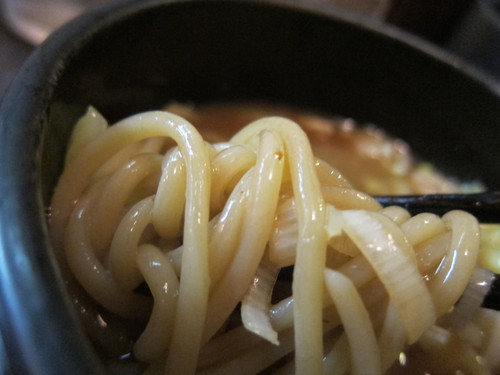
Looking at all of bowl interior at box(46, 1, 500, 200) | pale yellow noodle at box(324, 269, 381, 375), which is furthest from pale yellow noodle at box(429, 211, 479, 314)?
bowl interior at box(46, 1, 500, 200)

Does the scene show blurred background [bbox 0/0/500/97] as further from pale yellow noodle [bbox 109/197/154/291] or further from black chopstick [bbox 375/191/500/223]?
pale yellow noodle [bbox 109/197/154/291]

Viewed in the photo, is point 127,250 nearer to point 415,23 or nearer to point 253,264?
point 253,264

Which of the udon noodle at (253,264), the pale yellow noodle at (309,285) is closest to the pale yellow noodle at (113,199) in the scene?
the udon noodle at (253,264)

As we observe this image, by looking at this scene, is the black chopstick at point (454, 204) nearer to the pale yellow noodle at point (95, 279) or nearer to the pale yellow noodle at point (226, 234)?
the pale yellow noodle at point (226, 234)

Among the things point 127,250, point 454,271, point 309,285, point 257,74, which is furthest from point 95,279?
point 257,74

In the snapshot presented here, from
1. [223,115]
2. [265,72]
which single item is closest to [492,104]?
[265,72]

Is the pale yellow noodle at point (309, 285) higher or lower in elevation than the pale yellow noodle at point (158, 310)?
higher
